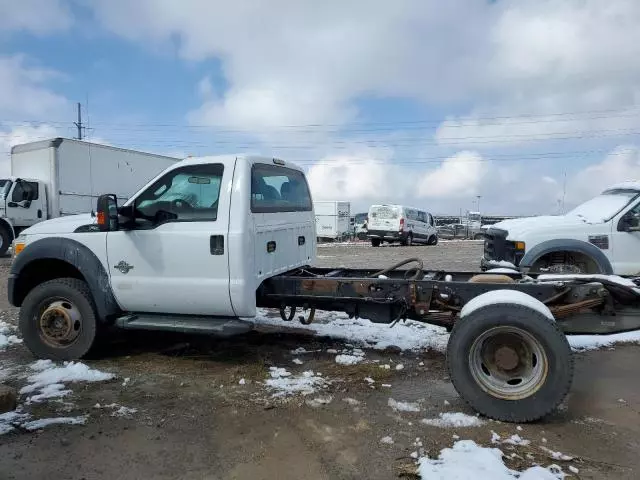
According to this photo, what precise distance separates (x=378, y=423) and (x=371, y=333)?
267 cm

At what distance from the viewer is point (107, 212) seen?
15.7 ft

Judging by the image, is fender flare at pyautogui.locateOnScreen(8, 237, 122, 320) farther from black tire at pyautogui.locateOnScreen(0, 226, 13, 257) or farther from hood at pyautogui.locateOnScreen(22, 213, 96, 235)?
black tire at pyautogui.locateOnScreen(0, 226, 13, 257)

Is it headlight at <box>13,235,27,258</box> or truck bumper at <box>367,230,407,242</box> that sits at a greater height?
headlight at <box>13,235,27,258</box>

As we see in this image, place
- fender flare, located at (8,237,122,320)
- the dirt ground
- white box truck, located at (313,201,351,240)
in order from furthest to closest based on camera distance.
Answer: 1. white box truck, located at (313,201,351,240)
2. fender flare, located at (8,237,122,320)
3. the dirt ground

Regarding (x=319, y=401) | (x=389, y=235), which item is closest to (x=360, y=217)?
(x=389, y=235)

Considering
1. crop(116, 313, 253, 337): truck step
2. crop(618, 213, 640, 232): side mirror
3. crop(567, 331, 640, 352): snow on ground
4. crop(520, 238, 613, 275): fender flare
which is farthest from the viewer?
crop(618, 213, 640, 232): side mirror

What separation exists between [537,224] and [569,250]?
0.61 meters

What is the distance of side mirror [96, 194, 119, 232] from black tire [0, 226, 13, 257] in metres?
13.9

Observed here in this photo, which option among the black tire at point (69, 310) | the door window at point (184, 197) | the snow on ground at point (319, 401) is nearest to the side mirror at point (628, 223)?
the snow on ground at point (319, 401)

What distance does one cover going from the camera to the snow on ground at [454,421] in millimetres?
3773

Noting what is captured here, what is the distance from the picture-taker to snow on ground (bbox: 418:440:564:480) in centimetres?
300

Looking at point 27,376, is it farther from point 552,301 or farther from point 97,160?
point 97,160

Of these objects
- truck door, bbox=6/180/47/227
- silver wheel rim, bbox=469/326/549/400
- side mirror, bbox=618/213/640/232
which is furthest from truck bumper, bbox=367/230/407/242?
silver wheel rim, bbox=469/326/549/400

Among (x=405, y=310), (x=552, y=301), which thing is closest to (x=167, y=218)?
(x=405, y=310)
